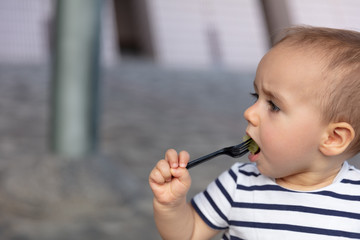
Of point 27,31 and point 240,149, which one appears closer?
point 240,149

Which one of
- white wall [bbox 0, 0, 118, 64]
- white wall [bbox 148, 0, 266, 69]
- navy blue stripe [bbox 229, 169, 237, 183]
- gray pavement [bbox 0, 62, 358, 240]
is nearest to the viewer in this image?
navy blue stripe [bbox 229, 169, 237, 183]

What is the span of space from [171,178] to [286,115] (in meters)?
0.20

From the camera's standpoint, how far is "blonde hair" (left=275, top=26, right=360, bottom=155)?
2.29 feet

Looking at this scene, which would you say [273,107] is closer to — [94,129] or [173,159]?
[173,159]

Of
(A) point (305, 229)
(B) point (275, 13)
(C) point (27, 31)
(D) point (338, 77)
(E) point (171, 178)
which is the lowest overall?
(A) point (305, 229)

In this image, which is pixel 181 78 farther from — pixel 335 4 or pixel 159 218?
pixel 335 4

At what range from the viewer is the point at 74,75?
192 centimetres

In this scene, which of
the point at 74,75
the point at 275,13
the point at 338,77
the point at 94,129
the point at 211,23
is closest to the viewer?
the point at 338,77

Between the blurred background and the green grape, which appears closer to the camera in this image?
the green grape

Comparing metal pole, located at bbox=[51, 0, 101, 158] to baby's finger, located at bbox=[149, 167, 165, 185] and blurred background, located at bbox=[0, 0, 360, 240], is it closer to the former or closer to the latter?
blurred background, located at bbox=[0, 0, 360, 240]

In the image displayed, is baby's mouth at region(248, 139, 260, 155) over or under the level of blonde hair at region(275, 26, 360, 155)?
under

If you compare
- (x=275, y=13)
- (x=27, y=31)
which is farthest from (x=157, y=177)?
(x=275, y=13)

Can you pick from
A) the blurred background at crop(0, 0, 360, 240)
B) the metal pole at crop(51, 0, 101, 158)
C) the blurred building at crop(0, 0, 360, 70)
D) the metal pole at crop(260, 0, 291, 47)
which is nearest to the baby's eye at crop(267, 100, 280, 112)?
the blurred background at crop(0, 0, 360, 240)

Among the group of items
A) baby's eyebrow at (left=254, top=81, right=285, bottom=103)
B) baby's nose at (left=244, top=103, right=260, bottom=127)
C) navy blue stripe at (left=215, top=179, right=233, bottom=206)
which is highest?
baby's eyebrow at (left=254, top=81, right=285, bottom=103)
